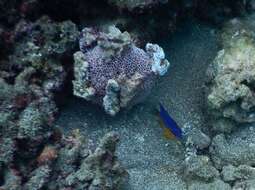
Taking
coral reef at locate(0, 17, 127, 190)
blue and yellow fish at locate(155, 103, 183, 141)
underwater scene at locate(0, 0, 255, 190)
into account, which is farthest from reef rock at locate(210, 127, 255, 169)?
coral reef at locate(0, 17, 127, 190)

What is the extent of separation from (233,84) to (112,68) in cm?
129

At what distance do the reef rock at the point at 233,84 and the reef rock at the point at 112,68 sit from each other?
2.12ft

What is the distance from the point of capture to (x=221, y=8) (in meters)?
5.16

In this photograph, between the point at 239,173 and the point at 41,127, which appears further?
the point at 239,173

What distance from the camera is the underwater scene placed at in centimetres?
352

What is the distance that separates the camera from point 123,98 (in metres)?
4.03

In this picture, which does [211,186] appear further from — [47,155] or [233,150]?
[47,155]

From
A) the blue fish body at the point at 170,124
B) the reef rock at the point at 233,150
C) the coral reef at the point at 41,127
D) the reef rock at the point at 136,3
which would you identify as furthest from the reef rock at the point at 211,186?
the reef rock at the point at 136,3

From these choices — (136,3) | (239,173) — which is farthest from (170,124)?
(136,3)

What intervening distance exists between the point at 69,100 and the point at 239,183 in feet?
6.56

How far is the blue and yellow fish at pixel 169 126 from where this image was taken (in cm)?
427

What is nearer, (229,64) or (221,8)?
(229,64)

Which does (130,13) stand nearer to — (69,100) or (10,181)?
(69,100)

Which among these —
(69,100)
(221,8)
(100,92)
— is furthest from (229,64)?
(69,100)
